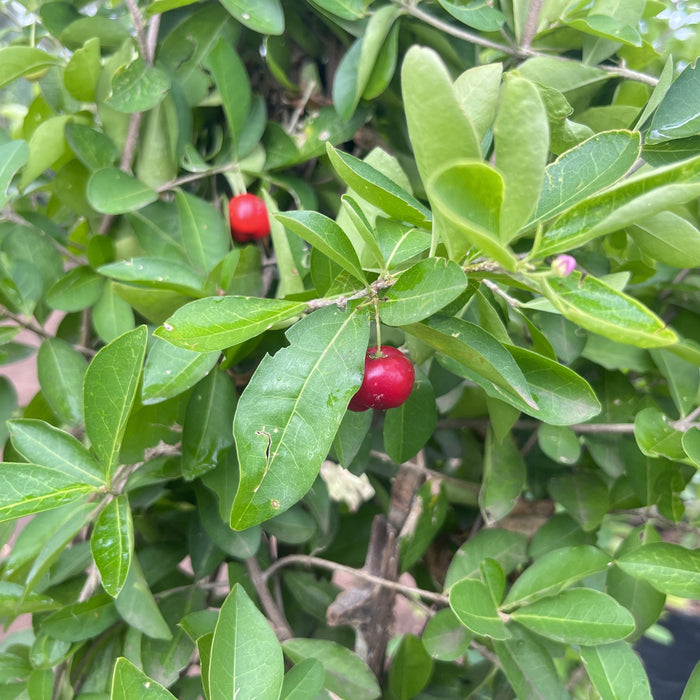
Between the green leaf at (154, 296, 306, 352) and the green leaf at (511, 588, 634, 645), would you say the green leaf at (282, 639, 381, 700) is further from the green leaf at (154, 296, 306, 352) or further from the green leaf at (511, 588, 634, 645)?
the green leaf at (154, 296, 306, 352)

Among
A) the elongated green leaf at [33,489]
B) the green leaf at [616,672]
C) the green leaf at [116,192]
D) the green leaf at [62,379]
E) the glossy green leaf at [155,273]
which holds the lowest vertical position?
the green leaf at [616,672]

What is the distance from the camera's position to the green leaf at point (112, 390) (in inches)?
18.9

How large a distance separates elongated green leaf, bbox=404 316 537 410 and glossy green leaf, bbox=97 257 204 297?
24cm

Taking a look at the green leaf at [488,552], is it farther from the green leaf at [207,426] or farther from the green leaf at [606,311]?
the green leaf at [606,311]

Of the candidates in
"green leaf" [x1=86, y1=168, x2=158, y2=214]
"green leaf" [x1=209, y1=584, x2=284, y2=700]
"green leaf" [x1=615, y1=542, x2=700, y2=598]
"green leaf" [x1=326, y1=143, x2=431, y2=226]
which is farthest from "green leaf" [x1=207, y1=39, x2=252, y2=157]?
"green leaf" [x1=615, y1=542, x2=700, y2=598]

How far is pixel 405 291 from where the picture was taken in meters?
0.40

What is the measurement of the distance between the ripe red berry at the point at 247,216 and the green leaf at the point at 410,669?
548 mm

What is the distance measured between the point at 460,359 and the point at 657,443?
28cm

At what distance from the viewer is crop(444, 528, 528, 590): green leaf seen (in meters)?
0.73

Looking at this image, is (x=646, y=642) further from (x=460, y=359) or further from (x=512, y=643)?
(x=460, y=359)

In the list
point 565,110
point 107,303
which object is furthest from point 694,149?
point 107,303

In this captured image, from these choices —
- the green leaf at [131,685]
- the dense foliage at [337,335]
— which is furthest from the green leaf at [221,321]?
the green leaf at [131,685]

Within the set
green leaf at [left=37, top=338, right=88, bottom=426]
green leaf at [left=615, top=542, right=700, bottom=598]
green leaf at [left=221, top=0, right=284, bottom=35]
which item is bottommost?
green leaf at [left=615, top=542, right=700, bottom=598]

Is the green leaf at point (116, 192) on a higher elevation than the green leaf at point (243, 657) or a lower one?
higher
